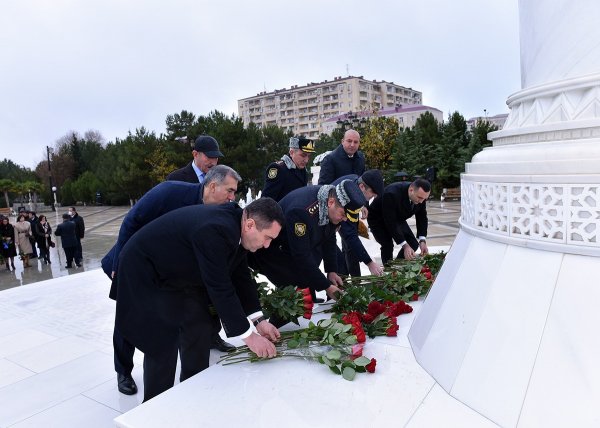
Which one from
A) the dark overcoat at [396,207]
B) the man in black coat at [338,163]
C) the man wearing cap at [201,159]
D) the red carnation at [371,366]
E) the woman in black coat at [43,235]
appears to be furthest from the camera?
the woman in black coat at [43,235]

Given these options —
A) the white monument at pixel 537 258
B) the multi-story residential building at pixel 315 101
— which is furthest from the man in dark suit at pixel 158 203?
the multi-story residential building at pixel 315 101

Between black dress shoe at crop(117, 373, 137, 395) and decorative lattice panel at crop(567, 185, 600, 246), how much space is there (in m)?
3.23

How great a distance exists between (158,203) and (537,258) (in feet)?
8.63

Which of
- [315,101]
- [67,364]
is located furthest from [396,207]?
[315,101]

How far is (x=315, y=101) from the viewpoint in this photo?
81.4 metres

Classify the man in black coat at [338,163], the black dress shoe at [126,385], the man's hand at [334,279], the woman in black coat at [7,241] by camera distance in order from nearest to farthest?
the black dress shoe at [126,385] → the man's hand at [334,279] → the man in black coat at [338,163] → the woman in black coat at [7,241]

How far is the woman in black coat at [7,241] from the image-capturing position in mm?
12086

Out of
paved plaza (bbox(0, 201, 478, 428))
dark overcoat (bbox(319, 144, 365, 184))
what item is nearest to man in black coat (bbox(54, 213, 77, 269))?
paved plaza (bbox(0, 201, 478, 428))

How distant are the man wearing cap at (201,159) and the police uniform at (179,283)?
1.68 metres

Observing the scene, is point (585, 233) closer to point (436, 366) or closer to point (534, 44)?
point (436, 366)

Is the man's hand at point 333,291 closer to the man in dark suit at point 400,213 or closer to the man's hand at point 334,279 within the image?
the man's hand at point 334,279

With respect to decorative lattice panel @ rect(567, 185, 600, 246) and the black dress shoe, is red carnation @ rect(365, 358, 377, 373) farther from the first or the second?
the black dress shoe

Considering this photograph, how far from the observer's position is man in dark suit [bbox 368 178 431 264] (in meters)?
5.08

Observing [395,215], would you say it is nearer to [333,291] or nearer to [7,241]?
[333,291]
